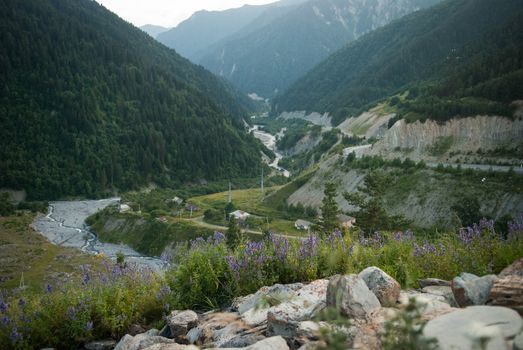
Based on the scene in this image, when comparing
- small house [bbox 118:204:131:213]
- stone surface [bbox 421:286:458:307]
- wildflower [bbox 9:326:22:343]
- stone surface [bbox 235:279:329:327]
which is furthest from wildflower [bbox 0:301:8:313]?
small house [bbox 118:204:131:213]

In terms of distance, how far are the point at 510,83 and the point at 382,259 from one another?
109 m

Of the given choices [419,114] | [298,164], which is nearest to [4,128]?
[298,164]

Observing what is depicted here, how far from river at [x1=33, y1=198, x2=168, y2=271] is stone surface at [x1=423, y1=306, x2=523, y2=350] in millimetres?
69331

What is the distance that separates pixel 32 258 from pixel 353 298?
8858cm

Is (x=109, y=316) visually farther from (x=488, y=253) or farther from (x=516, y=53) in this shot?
(x=516, y=53)

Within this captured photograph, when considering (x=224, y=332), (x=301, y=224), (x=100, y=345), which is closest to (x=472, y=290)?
(x=224, y=332)

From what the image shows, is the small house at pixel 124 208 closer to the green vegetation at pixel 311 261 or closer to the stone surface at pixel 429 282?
the green vegetation at pixel 311 261

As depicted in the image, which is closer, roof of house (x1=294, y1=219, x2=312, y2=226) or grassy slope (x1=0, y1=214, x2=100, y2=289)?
grassy slope (x1=0, y1=214, x2=100, y2=289)

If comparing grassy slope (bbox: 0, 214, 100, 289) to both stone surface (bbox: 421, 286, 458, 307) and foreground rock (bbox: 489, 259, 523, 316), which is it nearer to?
stone surface (bbox: 421, 286, 458, 307)

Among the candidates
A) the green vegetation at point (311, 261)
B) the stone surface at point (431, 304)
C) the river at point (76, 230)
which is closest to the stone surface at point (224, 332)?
the green vegetation at point (311, 261)

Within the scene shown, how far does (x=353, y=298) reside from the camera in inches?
251

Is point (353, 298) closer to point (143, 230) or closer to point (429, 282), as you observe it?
point (429, 282)

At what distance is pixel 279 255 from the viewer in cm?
986

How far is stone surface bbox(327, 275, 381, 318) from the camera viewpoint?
6.30 metres
